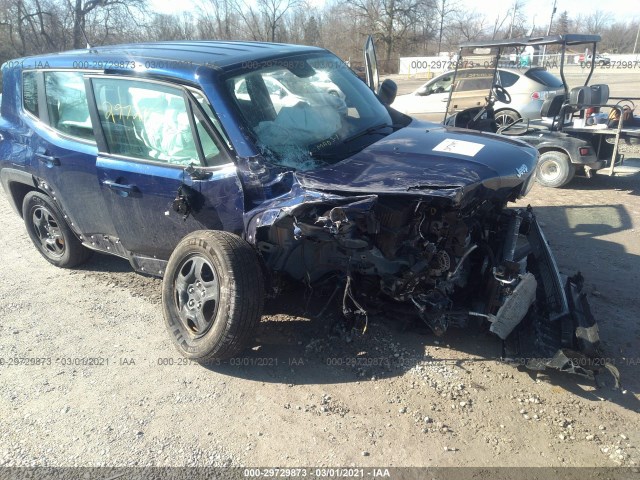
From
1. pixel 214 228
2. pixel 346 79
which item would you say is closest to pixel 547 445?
pixel 214 228

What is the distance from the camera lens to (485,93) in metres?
8.04

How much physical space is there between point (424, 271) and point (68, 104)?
3.32 meters

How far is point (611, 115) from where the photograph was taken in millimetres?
7645

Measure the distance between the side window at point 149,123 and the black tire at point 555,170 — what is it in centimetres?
574

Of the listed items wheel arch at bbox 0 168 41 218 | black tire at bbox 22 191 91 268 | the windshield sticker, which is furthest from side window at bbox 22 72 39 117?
the windshield sticker

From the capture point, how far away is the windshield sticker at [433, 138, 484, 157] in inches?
136


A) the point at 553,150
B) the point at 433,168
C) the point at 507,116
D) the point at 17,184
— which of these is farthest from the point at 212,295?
the point at 507,116

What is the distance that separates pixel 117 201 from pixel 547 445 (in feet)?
11.1

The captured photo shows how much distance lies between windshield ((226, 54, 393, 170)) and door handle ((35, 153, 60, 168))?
6.16 ft

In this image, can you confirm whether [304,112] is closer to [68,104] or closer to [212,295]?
[212,295]

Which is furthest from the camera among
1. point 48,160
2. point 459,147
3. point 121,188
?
→ point 48,160

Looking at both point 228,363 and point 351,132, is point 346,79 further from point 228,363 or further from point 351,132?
point 228,363

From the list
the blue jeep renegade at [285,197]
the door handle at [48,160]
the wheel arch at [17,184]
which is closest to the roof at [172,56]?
the blue jeep renegade at [285,197]

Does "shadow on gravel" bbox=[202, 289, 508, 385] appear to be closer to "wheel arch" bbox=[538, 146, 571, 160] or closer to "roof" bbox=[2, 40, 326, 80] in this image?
"roof" bbox=[2, 40, 326, 80]
